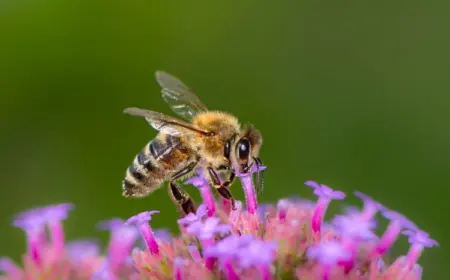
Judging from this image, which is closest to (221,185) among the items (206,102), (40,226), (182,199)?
(182,199)

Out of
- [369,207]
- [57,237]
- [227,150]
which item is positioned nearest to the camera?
[369,207]

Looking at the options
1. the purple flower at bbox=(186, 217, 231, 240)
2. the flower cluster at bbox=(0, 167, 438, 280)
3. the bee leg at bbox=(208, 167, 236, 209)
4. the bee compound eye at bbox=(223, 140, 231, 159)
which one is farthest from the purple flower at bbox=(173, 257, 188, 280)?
the bee compound eye at bbox=(223, 140, 231, 159)

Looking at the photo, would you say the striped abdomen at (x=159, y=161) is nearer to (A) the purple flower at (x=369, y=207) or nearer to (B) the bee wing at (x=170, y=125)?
(B) the bee wing at (x=170, y=125)

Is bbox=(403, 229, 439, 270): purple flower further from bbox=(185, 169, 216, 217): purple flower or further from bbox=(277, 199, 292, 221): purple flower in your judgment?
bbox=(185, 169, 216, 217): purple flower

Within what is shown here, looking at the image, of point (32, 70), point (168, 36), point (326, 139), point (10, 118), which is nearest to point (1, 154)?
point (10, 118)

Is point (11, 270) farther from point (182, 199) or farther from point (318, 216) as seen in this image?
point (318, 216)
